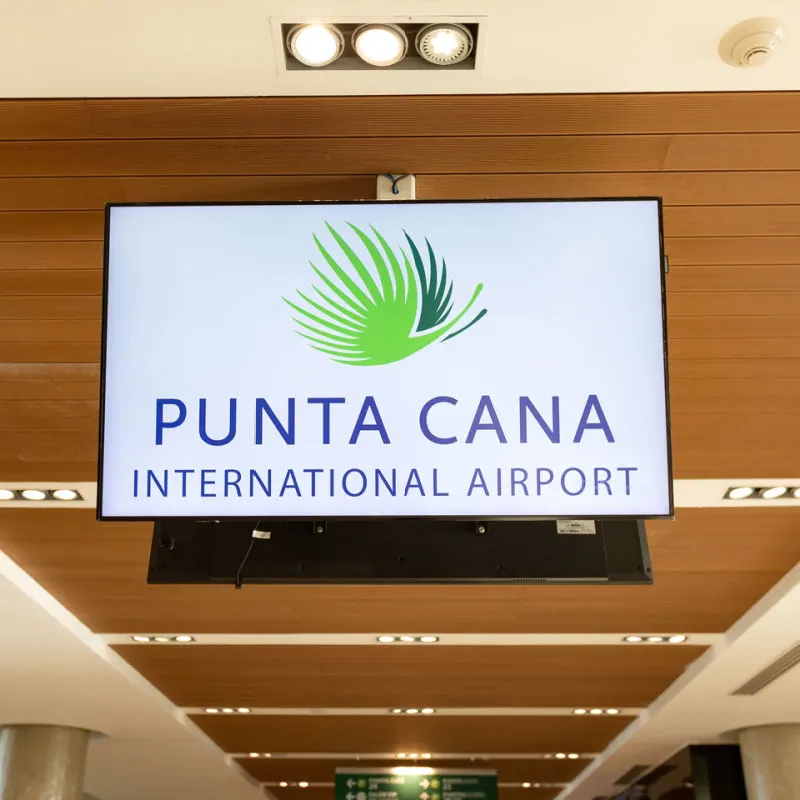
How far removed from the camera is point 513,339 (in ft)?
7.72

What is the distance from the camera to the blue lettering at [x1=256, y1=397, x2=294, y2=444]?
2.29 meters

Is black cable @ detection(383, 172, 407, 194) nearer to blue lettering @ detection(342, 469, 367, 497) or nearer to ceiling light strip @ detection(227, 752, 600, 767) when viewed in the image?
blue lettering @ detection(342, 469, 367, 497)

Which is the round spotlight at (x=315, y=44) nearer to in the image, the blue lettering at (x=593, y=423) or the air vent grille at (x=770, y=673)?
the blue lettering at (x=593, y=423)

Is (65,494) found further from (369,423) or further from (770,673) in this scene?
(770,673)

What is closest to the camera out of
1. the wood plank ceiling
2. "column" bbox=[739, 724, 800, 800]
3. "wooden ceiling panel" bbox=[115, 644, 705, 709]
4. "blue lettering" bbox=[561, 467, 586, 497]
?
"blue lettering" bbox=[561, 467, 586, 497]

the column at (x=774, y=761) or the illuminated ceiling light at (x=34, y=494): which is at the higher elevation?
the illuminated ceiling light at (x=34, y=494)

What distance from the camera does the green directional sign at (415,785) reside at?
1107 centimetres

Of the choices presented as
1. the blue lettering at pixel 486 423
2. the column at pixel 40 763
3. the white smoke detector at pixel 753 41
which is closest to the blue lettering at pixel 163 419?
the blue lettering at pixel 486 423

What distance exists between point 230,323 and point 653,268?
93cm

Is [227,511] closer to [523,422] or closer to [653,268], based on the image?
[523,422]

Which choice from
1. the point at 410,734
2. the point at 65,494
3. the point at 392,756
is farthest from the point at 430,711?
the point at 65,494

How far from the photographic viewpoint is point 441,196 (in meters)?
2.97

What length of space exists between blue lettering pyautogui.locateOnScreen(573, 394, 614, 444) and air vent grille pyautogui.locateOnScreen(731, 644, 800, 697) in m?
4.56

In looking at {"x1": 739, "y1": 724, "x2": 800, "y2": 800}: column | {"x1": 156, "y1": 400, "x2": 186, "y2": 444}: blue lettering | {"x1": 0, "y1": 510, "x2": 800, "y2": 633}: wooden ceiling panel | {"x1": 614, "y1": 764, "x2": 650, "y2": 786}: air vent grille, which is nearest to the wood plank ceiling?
{"x1": 0, "y1": 510, "x2": 800, "y2": 633}: wooden ceiling panel
